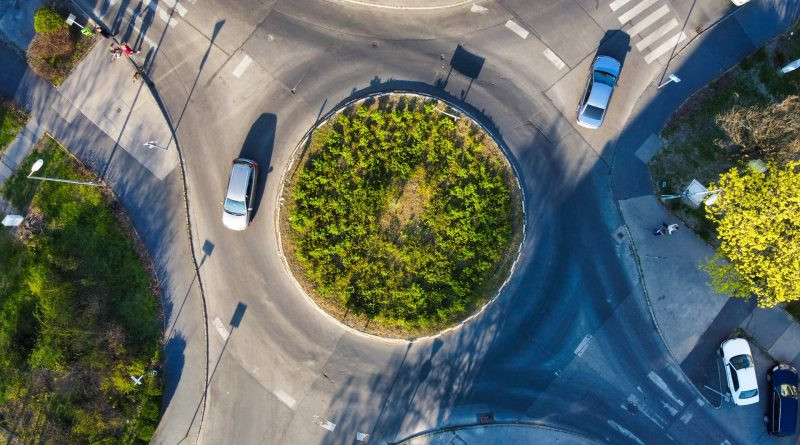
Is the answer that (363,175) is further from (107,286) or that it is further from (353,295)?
(107,286)

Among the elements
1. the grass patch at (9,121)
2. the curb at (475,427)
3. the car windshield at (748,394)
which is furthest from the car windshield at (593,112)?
the grass patch at (9,121)

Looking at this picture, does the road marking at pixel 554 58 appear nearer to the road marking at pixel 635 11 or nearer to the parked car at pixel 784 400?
the road marking at pixel 635 11

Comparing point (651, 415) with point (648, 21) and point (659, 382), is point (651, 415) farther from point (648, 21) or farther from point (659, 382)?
point (648, 21)

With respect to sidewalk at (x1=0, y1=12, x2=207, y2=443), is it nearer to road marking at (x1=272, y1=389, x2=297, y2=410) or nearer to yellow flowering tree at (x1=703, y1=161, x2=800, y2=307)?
road marking at (x1=272, y1=389, x2=297, y2=410)

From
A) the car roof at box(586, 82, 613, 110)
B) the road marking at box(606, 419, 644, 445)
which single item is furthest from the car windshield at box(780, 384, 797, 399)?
the car roof at box(586, 82, 613, 110)

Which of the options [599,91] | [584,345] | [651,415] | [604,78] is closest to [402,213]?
[599,91]

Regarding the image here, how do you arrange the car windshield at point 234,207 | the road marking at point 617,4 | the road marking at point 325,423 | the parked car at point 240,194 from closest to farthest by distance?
the parked car at point 240,194 → the car windshield at point 234,207 → the road marking at point 617,4 → the road marking at point 325,423
